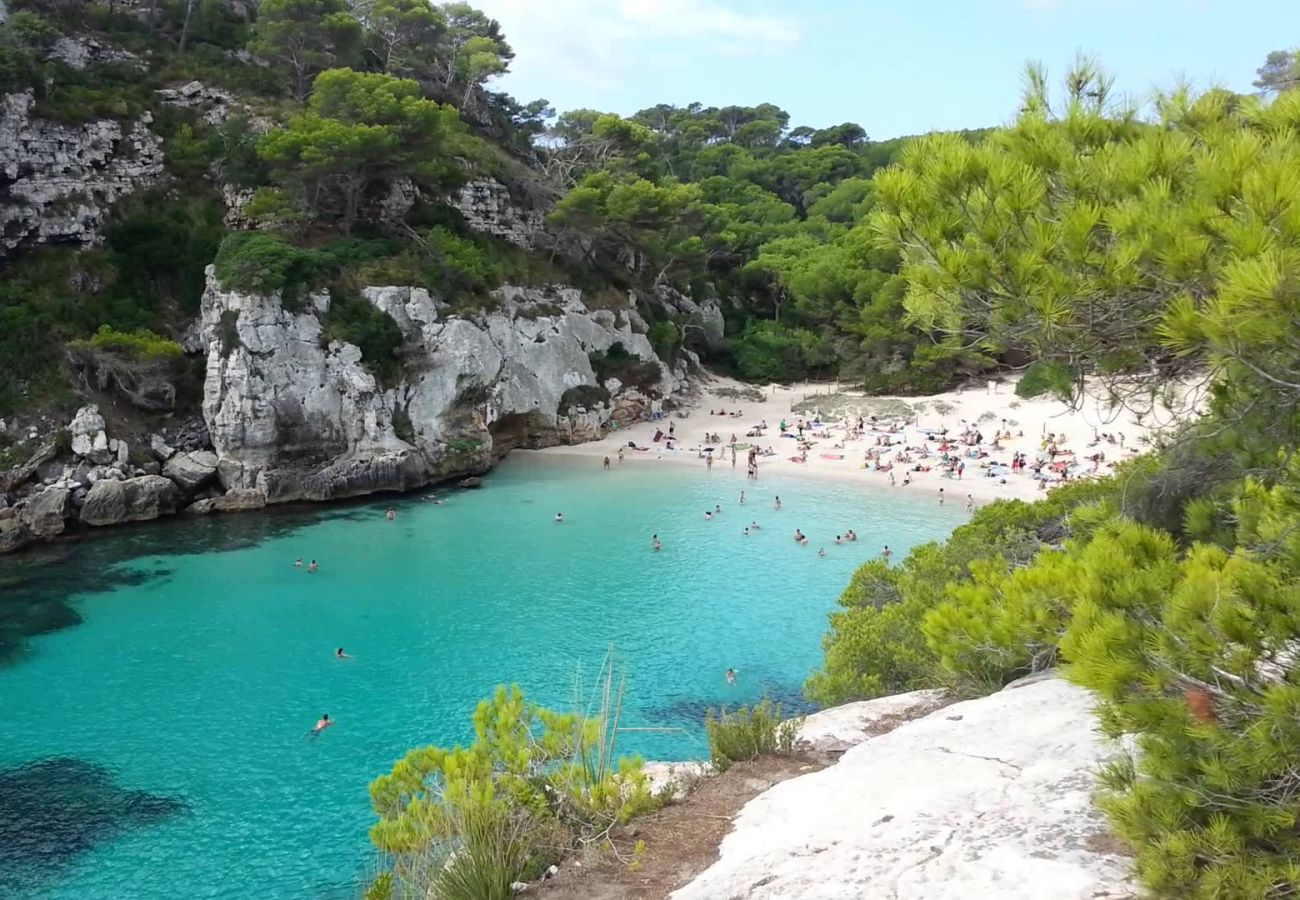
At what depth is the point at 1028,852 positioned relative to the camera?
4.40 metres

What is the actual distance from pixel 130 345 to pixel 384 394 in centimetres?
815

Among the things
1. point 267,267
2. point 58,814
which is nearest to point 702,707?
point 58,814

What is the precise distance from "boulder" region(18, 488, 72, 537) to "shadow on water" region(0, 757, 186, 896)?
45.3ft

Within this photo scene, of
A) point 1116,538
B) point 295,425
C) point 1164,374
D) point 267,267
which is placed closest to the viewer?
point 1116,538

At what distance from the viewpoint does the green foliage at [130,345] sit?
2692 centimetres

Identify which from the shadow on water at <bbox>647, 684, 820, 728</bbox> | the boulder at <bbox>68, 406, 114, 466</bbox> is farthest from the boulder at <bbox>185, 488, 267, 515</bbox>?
the shadow on water at <bbox>647, 684, 820, 728</bbox>

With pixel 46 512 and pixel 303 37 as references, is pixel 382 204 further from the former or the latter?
pixel 46 512

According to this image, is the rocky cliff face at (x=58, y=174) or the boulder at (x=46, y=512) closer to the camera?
the boulder at (x=46, y=512)

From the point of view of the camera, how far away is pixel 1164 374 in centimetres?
471

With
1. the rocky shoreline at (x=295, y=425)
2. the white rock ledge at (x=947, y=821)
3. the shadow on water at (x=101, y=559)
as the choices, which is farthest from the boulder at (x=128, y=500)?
the white rock ledge at (x=947, y=821)

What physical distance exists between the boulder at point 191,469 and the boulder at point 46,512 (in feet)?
10.2

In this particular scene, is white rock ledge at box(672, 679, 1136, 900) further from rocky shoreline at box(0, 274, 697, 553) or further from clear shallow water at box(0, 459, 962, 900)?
rocky shoreline at box(0, 274, 697, 553)

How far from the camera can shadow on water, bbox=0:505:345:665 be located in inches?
746

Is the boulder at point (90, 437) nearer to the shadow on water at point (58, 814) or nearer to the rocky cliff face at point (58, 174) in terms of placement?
the rocky cliff face at point (58, 174)
